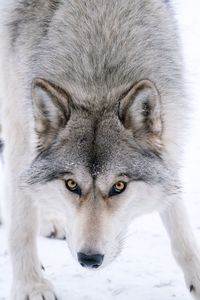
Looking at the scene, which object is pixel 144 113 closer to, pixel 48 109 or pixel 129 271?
pixel 48 109

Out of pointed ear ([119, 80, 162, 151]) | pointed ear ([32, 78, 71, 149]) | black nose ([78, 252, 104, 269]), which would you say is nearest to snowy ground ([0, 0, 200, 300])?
pointed ear ([119, 80, 162, 151])

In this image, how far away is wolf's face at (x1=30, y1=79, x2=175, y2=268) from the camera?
12.5 feet

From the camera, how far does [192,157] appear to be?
7852 mm

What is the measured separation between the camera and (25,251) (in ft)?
15.0

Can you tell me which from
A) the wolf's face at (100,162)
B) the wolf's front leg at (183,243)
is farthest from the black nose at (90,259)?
A: the wolf's front leg at (183,243)

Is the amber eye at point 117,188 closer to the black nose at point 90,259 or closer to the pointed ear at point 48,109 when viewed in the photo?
the black nose at point 90,259

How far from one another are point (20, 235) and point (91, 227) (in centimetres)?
106

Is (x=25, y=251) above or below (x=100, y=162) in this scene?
below

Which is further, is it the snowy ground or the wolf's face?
the snowy ground

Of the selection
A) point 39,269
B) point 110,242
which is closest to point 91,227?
point 110,242

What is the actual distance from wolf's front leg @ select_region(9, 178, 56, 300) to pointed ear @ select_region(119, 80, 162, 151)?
101cm

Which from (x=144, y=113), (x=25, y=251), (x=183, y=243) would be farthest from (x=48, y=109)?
(x=183, y=243)

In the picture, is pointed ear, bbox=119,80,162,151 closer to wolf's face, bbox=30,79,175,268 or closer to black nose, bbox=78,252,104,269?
wolf's face, bbox=30,79,175,268

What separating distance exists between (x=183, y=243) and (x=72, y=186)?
1211 millimetres
